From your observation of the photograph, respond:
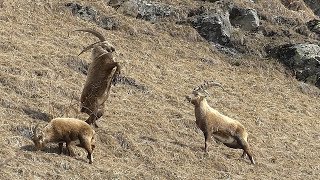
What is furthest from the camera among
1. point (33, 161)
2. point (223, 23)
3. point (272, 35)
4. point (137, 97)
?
point (272, 35)

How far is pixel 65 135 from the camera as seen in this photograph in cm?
846

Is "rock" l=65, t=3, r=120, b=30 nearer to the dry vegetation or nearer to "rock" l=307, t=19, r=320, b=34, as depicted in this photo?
the dry vegetation

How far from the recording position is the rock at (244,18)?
20.1 m

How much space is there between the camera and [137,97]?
12633 mm

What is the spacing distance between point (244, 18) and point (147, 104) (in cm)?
909

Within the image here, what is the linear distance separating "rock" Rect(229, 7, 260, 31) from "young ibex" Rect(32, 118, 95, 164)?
40.7 ft

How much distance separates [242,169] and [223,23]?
9486mm

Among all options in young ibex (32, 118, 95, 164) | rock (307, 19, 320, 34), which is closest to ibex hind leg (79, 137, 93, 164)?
young ibex (32, 118, 95, 164)

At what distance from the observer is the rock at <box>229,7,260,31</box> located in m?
20.1

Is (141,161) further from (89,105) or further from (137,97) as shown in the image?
(137,97)

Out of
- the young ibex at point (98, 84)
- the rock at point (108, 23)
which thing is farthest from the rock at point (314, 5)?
the young ibex at point (98, 84)

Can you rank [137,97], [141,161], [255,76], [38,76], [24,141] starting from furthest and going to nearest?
[255,76] < [137,97] < [38,76] < [141,161] < [24,141]

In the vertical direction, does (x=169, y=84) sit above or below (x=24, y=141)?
below

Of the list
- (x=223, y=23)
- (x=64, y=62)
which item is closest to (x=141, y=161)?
(x=64, y=62)
